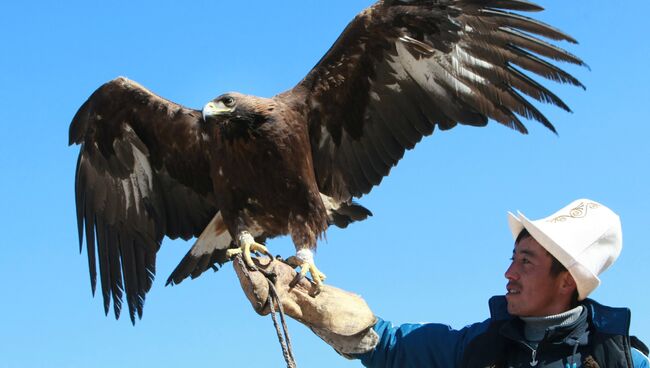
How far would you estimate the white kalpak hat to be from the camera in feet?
12.1

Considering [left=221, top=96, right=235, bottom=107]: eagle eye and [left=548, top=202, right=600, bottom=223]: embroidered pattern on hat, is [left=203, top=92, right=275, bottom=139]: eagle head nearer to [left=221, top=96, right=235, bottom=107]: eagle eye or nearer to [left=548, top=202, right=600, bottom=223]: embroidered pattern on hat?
[left=221, top=96, right=235, bottom=107]: eagle eye

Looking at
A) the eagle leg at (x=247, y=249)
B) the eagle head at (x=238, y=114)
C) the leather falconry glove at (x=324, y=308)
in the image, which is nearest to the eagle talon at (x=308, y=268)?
the eagle leg at (x=247, y=249)

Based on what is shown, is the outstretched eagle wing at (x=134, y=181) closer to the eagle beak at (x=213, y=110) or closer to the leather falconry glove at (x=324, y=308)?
the eagle beak at (x=213, y=110)

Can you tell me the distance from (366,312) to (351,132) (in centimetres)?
262

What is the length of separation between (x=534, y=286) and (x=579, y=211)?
408 millimetres

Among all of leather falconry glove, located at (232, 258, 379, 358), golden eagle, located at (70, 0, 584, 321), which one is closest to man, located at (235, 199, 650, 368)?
leather falconry glove, located at (232, 258, 379, 358)

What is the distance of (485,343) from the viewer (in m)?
3.74

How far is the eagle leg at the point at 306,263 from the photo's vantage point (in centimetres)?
507

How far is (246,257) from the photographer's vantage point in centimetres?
505

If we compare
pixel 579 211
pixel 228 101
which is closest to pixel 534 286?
pixel 579 211

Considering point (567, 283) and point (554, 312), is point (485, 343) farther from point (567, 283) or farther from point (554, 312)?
point (567, 283)

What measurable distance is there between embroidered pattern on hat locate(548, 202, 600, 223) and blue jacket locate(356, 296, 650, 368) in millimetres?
397

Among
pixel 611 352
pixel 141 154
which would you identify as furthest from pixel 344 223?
pixel 611 352

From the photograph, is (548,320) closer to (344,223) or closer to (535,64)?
(535,64)
